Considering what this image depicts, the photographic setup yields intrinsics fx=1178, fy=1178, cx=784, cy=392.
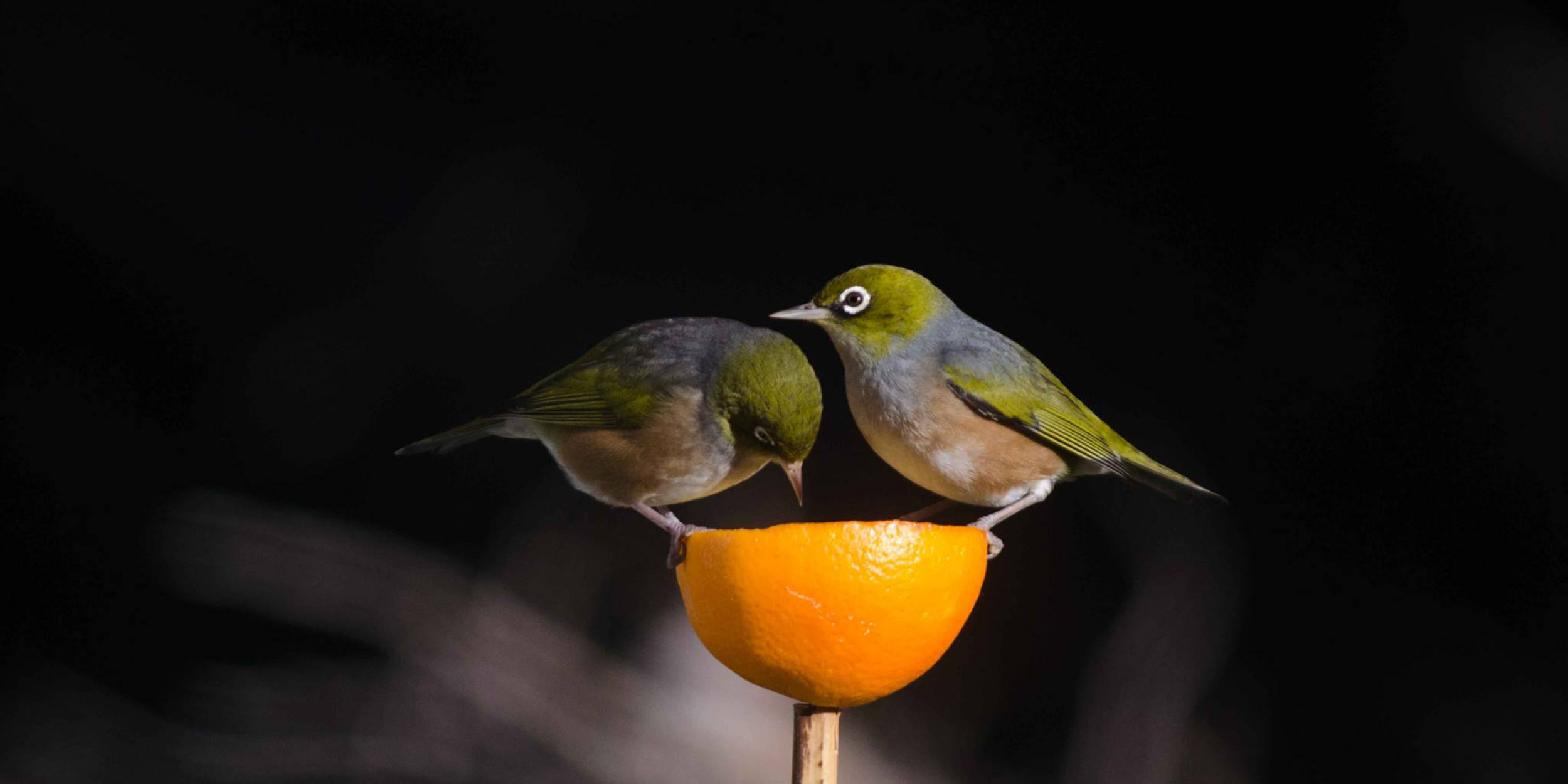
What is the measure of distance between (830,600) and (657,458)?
308mm

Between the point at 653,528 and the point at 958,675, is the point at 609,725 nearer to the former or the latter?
the point at 653,528

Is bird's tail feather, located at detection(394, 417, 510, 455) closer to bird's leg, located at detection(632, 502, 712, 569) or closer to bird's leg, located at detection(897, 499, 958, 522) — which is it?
bird's leg, located at detection(632, 502, 712, 569)

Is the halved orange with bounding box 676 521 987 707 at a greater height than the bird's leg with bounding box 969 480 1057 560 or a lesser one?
lesser

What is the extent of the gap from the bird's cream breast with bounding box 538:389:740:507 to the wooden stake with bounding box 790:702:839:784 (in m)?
0.29

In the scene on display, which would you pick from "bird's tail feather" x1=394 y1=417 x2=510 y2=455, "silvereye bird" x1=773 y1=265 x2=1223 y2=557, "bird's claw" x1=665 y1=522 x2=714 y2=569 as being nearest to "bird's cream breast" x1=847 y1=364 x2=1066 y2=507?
"silvereye bird" x1=773 y1=265 x2=1223 y2=557

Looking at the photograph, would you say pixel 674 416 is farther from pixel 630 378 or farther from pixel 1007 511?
pixel 1007 511

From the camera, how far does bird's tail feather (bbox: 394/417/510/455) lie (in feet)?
4.76

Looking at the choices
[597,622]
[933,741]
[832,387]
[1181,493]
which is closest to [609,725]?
[597,622]

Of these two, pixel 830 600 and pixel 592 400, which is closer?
pixel 830 600

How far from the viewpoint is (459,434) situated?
148 cm

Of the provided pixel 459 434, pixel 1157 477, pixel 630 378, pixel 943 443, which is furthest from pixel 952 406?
pixel 459 434

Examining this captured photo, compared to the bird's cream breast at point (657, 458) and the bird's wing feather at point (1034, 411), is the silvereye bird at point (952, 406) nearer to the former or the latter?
the bird's wing feather at point (1034, 411)

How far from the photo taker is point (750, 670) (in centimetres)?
124

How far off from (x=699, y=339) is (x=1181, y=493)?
612mm
